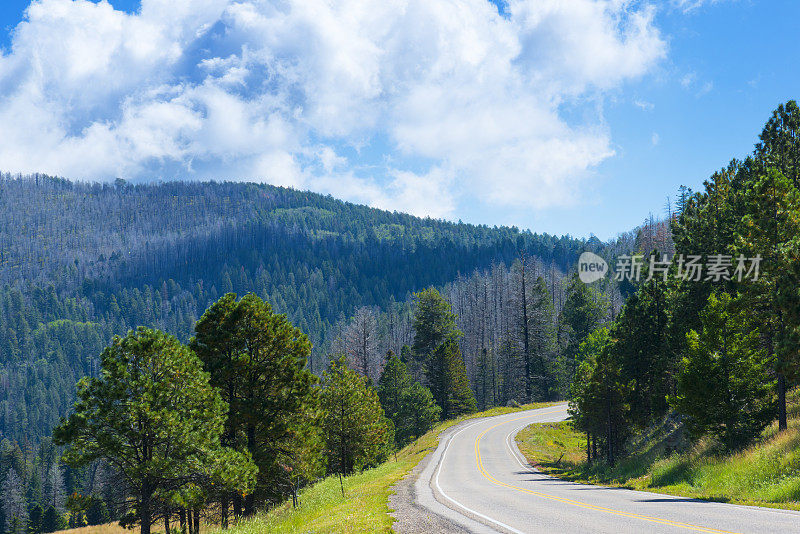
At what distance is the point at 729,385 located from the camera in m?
22.0

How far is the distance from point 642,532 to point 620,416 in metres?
28.0

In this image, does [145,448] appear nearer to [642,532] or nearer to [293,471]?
[293,471]

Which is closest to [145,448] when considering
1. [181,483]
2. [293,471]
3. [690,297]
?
[181,483]

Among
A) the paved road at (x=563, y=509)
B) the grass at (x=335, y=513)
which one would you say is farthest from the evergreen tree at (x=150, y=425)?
the paved road at (x=563, y=509)

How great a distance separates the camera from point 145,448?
21.8 metres

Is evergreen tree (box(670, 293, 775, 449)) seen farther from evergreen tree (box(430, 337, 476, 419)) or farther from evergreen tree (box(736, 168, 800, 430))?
evergreen tree (box(430, 337, 476, 419))

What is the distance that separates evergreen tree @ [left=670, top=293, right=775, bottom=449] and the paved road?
15.5 ft

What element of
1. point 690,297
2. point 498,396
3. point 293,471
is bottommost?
point 498,396

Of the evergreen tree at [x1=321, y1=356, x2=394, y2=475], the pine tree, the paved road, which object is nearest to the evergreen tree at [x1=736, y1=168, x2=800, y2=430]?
the paved road

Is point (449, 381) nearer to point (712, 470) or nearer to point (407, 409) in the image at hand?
point (407, 409)

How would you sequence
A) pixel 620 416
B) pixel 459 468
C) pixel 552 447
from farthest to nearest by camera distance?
1. pixel 552 447
2. pixel 620 416
3. pixel 459 468

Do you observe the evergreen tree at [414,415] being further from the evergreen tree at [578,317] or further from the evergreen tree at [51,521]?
the evergreen tree at [51,521]

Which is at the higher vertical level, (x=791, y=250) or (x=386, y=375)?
(x=791, y=250)

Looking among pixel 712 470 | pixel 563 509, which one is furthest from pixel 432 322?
pixel 563 509
